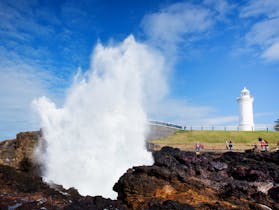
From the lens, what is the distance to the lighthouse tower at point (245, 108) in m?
51.0

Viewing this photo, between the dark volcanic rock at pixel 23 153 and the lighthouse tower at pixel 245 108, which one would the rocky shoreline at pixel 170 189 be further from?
the lighthouse tower at pixel 245 108

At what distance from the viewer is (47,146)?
1666 cm

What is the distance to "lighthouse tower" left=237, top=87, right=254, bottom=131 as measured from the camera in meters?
51.0

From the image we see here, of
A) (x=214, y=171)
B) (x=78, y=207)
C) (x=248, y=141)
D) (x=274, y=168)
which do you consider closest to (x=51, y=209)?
(x=78, y=207)

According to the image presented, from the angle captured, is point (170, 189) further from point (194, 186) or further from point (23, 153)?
point (23, 153)

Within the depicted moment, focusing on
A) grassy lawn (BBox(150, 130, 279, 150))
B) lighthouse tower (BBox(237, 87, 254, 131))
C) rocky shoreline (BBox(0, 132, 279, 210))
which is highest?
lighthouse tower (BBox(237, 87, 254, 131))

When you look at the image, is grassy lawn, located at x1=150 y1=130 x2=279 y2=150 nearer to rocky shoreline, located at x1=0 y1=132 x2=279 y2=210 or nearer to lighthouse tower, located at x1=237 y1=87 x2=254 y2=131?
lighthouse tower, located at x1=237 y1=87 x2=254 y2=131

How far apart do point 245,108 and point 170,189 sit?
47.0m

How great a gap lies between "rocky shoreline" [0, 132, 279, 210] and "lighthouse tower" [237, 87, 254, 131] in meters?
41.4

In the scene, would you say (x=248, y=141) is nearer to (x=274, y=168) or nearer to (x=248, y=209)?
(x=274, y=168)

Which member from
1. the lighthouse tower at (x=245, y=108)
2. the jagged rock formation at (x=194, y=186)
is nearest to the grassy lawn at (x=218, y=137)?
the lighthouse tower at (x=245, y=108)

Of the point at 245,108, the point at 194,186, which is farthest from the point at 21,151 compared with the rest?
the point at 245,108

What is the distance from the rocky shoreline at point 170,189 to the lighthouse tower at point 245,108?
41.4 meters

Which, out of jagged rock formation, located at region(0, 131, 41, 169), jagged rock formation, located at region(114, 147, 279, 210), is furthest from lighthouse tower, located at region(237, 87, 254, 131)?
jagged rock formation, located at region(114, 147, 279, 210)
